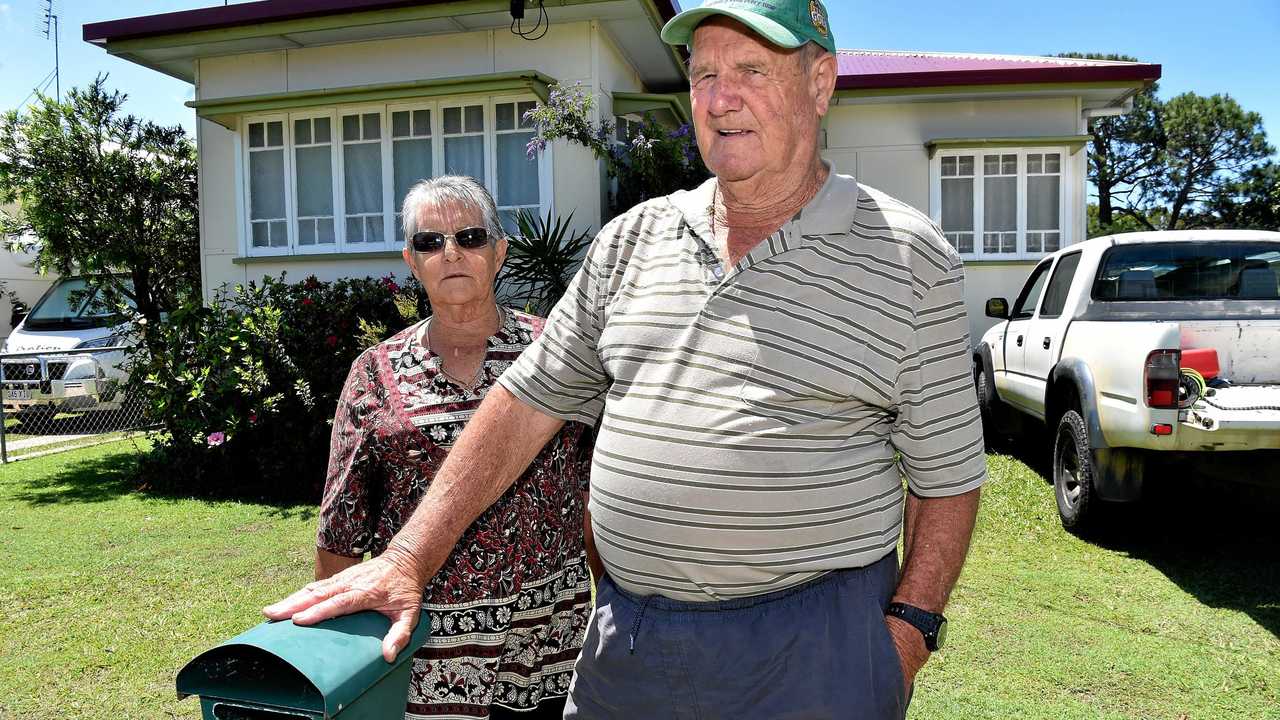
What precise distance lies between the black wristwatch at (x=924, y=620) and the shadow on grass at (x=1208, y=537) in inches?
150

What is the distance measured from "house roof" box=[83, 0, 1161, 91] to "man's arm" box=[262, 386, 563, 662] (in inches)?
284

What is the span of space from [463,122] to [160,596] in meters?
5.59

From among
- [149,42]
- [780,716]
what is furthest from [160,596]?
[149,42]

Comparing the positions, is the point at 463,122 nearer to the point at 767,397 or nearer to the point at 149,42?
the point at 149,42

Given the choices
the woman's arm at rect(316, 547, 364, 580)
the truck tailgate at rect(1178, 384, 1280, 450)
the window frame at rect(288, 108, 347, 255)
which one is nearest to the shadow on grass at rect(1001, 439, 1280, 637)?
the truck tailgate at rect(1178, 384, 1280, 450)

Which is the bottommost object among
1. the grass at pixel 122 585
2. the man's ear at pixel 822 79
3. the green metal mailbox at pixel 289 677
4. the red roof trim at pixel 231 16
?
the grass at pixel 122 585

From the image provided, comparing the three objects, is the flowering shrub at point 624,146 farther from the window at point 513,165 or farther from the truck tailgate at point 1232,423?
the truck tailgate at point 1232,423

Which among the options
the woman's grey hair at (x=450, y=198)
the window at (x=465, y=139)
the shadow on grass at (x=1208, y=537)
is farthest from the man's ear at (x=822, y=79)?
the window at (x=465, y=139)

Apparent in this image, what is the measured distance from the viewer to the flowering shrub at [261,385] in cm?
786

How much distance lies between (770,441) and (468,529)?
994 mm

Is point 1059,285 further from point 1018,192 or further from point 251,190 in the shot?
point 251,190

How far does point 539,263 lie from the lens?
8.08 metres

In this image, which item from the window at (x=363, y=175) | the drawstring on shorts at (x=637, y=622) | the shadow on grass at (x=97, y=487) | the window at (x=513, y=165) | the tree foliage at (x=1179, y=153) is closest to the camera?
the drawstring on shorts at (x=637, y=622)

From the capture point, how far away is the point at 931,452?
170 centimetres
